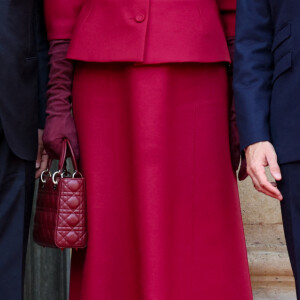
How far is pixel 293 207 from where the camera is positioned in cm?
234

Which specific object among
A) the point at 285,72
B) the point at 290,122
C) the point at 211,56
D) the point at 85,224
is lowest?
the point at 85,224

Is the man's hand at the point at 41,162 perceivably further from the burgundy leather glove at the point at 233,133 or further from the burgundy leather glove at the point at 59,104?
the burgundy leather glove at the point at 233,133

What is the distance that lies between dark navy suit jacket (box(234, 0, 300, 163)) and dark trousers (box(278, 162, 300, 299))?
3cm

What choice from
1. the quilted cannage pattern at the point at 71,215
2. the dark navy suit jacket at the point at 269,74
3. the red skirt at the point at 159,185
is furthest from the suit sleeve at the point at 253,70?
the quilted cannage pattern at the point at 71,215

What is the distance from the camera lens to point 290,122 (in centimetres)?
235

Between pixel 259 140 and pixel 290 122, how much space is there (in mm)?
128

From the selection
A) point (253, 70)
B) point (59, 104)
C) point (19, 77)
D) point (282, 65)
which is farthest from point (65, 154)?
point (282, 65)

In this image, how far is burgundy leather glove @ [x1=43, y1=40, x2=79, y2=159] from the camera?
2.86m

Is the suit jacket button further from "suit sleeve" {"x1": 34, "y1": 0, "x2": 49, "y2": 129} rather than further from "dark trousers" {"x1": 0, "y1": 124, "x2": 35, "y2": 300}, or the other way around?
"dark trousers" {"x1": 0, "y1": 124, "x2": 35, "y2": 300}

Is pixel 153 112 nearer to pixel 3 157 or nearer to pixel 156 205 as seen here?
pixel 156 205

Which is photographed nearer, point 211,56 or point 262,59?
point 262,59

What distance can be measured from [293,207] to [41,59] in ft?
3.83

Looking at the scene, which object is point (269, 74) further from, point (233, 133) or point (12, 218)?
point (12, 218)

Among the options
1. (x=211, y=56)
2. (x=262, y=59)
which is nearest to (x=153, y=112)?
(x=211, y=56)
